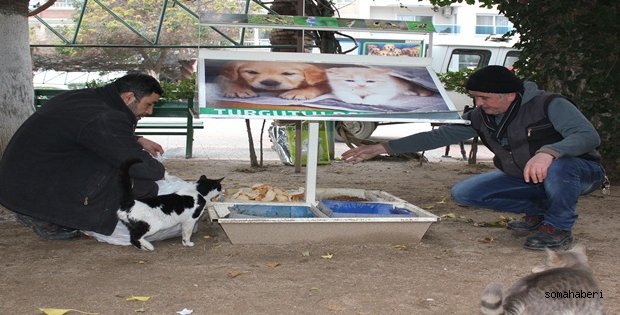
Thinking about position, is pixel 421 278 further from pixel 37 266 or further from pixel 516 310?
pixel 37 266

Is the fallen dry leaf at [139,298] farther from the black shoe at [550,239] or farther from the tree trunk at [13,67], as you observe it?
the tree trunk at [13,67]

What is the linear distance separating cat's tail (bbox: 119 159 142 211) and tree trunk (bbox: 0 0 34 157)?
2954mm

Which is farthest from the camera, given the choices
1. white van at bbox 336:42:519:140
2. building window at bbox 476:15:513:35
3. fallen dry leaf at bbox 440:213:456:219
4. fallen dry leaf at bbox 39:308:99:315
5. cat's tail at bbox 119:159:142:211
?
building window at bbox 476:15:513:35

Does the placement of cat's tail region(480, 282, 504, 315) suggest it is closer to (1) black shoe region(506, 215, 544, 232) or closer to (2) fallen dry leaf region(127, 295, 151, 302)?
(2) fallen dry leaf region(127, 295, 151, 302)

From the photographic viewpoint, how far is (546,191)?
16.0 ft

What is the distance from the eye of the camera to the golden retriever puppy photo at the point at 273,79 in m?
5.14

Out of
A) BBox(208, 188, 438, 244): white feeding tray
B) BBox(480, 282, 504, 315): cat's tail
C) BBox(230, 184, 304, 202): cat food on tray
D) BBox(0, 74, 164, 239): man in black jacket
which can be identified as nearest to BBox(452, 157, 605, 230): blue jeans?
BBox(208, 188, 438, 244): white feeding tray

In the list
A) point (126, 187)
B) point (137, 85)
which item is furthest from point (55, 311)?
point (137, 85)

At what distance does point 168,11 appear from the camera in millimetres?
12039

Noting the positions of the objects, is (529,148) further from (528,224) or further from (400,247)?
(400,247)

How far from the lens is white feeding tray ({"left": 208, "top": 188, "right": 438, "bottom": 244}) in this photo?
4.92m

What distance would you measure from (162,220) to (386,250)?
147 centimetres

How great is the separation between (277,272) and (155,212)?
932 millimetres

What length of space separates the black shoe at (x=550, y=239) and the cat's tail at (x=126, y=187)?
2609 millimetres
